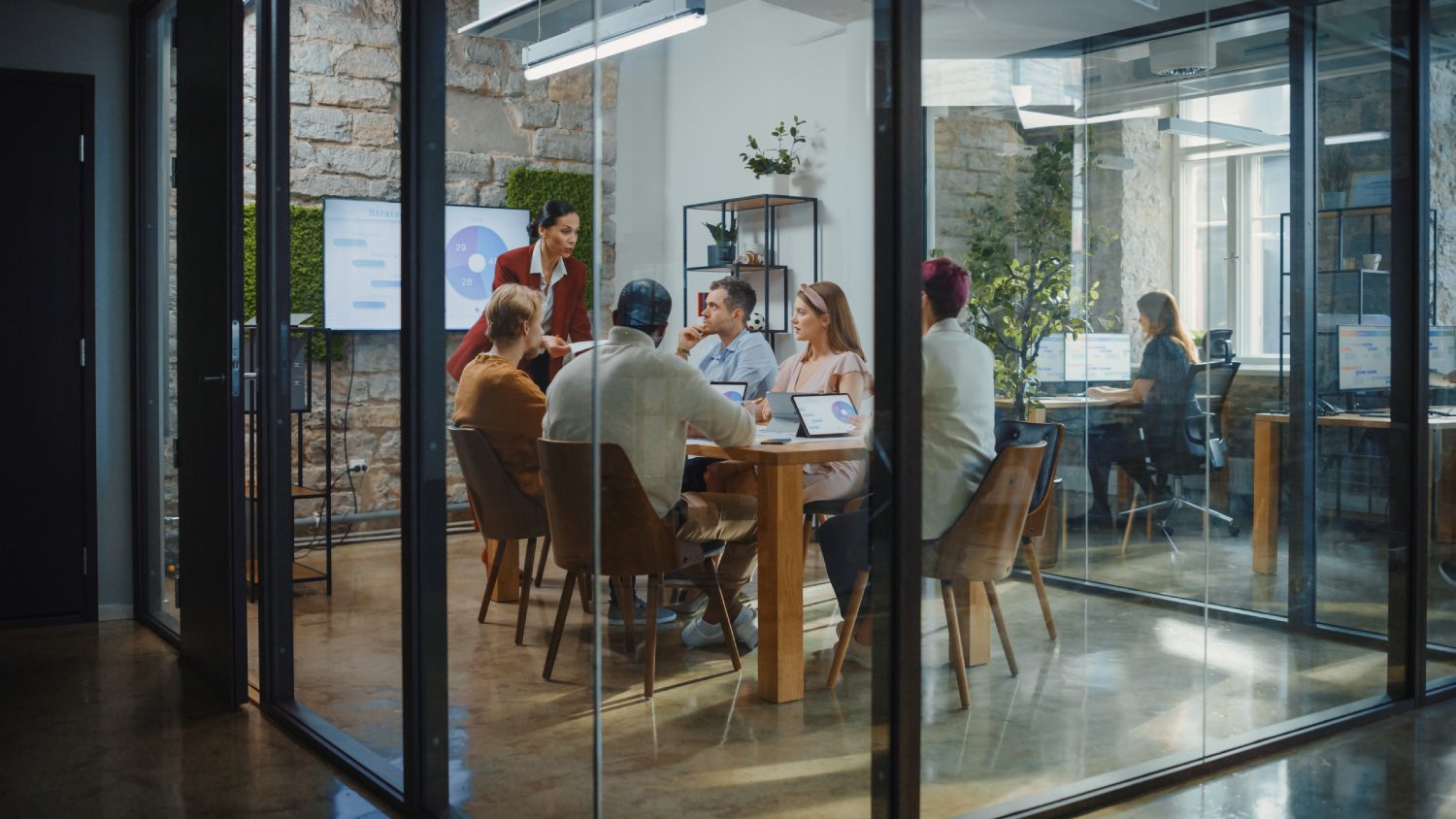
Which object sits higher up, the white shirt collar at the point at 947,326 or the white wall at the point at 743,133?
the white wall at the point at 743,133

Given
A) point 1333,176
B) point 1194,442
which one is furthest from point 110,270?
point 1333,176

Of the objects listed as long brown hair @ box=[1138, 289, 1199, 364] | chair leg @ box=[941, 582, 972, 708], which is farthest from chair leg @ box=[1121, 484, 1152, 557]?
chair leg @ box=[941, 582, 972, 708]

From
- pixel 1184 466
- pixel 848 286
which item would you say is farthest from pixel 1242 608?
pixel 848 286

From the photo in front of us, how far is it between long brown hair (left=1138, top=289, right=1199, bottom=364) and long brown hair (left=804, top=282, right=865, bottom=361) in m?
0.95

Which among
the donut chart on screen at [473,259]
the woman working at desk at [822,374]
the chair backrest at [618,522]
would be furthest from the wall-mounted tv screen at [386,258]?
the woman working at desk at [822,374]

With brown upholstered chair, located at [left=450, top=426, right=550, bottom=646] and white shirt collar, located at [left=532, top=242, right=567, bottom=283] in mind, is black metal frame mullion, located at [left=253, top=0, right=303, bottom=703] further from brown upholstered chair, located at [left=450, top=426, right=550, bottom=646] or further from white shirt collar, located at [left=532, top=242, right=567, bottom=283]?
white shirt collar, located at [left=532, top=242, right=567, bottom=283]

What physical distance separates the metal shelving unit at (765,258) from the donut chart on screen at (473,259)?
0.58 m

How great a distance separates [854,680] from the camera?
99.7 inches

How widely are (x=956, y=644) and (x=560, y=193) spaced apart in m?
1.25

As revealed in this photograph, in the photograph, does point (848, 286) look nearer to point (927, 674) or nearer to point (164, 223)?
point (927, 674)

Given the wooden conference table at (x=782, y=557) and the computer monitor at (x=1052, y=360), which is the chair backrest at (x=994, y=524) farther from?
the wooden conference table at (x=782, y=557)

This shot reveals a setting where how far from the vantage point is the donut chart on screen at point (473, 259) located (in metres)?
2.83

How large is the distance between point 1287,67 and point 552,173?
7.36 ft

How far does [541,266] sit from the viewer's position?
102 inches
